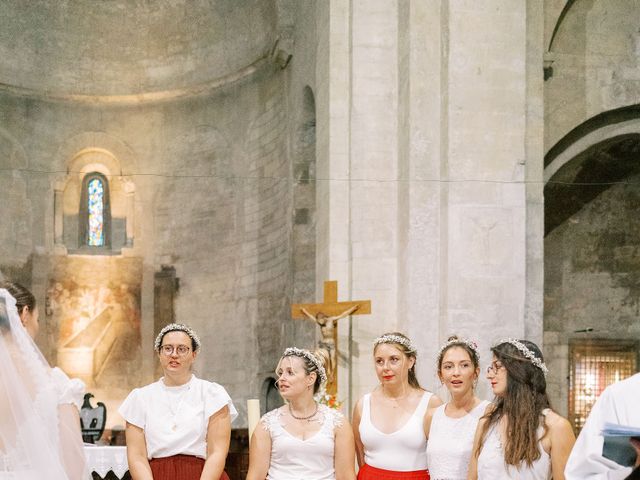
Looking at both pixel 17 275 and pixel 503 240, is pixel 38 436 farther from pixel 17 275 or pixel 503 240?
pixel 17 275

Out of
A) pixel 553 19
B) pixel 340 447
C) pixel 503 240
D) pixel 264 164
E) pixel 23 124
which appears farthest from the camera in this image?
pixel 23 124

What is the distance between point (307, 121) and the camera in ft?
42.6

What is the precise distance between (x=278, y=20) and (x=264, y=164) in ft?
8.65

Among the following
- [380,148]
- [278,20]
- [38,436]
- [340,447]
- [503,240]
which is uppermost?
[278,20]

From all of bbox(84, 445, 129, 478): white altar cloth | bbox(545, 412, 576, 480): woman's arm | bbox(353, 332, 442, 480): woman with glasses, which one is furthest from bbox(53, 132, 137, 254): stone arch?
bbox(545, 412, 576, 480): woman's arm

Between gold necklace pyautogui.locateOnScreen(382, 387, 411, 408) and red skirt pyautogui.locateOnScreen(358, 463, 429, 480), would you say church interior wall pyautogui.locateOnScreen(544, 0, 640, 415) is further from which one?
red skirt pyautogui.locateOnScreen(358, 463, 429, 480)

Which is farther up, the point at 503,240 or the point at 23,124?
the point at 23,124

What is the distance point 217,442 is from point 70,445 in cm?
131

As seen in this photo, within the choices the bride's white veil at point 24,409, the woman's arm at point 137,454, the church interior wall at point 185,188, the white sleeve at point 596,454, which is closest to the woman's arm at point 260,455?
the woman's arm at point 137,454

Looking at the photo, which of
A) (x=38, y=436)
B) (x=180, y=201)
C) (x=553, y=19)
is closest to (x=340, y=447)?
(x=38, y=436)

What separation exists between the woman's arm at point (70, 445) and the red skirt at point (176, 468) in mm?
1109

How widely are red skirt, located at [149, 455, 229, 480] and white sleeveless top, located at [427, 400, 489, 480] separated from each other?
126 cm

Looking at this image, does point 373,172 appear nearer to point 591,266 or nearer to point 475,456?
point 591,266

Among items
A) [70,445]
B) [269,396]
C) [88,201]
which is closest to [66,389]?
[70,445]
